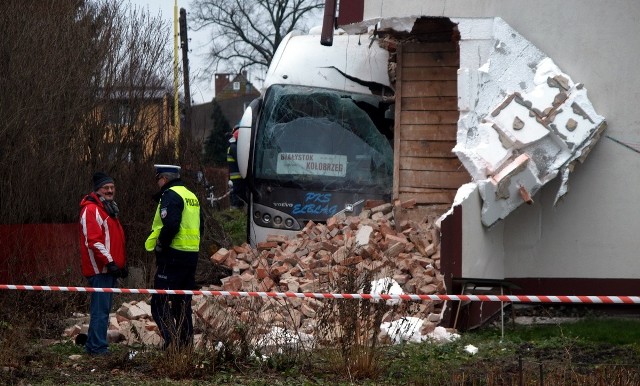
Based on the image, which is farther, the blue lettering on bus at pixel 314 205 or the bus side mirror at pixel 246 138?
the bus side mirror at pixel 246 138

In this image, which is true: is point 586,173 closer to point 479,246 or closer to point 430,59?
point 479,246

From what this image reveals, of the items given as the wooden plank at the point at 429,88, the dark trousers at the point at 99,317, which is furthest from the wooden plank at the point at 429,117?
the dark trousers at the point at 99,317

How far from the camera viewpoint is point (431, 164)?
14.2m

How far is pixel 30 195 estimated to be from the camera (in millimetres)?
13070

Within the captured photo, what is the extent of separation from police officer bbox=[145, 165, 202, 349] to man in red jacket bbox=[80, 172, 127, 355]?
0.44 meters

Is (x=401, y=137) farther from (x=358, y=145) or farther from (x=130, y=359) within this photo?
(x=130, y=359)

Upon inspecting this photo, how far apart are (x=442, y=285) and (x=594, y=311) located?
2.00m

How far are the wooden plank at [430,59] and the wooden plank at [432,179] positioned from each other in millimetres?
1306

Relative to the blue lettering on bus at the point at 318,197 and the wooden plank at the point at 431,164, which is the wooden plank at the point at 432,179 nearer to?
the wooden plank at the point at 431,164

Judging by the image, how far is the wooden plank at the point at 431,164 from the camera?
555 inches

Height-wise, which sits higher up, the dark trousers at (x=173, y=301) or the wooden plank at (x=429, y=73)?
the wooden plank at (x=429, y=73)

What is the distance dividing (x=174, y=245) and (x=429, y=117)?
4904 millimetres

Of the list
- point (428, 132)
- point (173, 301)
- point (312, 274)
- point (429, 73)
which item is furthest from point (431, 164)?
point (173, 301)

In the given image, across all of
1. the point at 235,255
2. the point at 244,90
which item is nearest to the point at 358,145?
the point at 235,255
